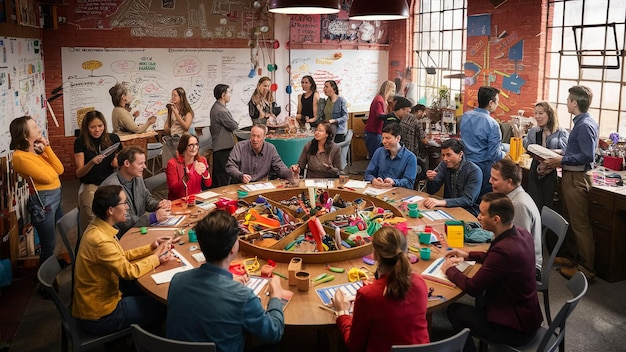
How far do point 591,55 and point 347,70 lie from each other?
5033 millimetres

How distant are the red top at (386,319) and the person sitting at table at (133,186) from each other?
7.66 feet

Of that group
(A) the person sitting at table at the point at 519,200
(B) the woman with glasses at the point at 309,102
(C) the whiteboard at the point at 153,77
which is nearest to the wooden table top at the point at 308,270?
(A) the person sitting at table at the point at 519,200

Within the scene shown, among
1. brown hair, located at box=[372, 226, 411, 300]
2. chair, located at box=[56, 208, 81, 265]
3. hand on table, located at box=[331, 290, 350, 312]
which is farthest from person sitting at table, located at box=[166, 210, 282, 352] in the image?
chair, located at box=[56, 208, 81, 265]

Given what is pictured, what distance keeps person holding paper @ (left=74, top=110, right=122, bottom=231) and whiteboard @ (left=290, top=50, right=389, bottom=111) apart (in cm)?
599

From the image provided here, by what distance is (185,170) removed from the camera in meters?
5.45

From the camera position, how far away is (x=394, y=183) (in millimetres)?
5645

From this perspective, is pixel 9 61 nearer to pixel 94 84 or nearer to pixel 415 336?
pixel 94 84

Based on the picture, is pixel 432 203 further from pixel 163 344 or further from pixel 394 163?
pixel 163 344

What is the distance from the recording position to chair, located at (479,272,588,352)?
9.65 feet

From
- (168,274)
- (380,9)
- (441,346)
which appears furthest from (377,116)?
(441,346)

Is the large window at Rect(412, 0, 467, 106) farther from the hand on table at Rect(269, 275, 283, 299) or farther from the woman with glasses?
the hand on table at Rect(269, 275, 283, 299)

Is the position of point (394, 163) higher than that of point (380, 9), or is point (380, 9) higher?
point (380, 9)

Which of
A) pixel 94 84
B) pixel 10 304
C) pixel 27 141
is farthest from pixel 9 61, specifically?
pixel 94 84

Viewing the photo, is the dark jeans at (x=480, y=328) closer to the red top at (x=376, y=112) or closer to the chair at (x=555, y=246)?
the chair at (x=555, y=246)
